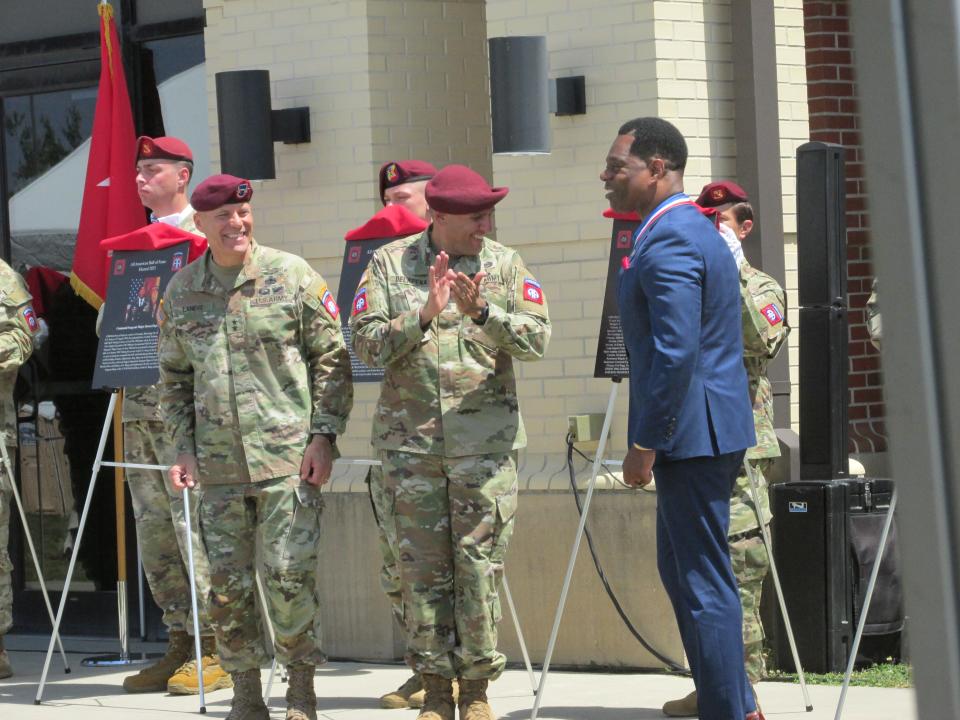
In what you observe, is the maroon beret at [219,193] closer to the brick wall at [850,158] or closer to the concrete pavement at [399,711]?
the concrete pavement at [399,711]

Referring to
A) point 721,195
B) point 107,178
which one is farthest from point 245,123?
point 721,195

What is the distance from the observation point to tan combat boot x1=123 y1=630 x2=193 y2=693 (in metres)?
7.04

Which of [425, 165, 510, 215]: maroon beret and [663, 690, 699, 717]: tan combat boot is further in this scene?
[663, 690, 699, 717]: tan combat boot

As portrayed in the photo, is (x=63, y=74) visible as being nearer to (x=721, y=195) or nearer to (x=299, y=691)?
(x=721, y=195)

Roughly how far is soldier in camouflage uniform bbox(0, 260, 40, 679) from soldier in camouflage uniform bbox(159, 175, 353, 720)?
6.47 feet

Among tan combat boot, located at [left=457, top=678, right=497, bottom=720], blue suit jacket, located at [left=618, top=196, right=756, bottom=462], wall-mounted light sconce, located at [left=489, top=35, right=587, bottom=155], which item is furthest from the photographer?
wall-mounted light sconce, located at [left=489, top=35, right=587, bottom=155]

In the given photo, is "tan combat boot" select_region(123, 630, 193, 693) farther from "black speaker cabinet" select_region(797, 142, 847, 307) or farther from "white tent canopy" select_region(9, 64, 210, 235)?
"black speaker cabinet" select_region(797, 142, 847, 307)

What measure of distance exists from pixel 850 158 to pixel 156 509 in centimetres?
397

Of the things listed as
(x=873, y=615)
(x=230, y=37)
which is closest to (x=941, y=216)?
(x=873, y=615)

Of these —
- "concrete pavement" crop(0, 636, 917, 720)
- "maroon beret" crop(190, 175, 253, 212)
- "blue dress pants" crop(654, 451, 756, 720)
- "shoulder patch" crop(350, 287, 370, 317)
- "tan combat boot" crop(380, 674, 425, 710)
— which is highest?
"maroon beret" crop(190, 175, 253, 212)

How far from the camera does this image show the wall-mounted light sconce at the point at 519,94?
6.52m

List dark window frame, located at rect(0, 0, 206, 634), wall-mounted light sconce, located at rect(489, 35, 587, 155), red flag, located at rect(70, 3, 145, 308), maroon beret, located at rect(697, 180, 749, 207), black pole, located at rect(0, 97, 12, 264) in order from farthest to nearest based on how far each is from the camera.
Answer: black pole, located at rect(0, 97, 12, 264) → dark window frame, located at rect(0, 0, 206, 634) → red flag, located at rect(70, 3, 145, 308) → wall-mounted light sconce, located at rect(489, 35, 587, 155) → maroon beret, located at rect(697, 180, 749, 207)

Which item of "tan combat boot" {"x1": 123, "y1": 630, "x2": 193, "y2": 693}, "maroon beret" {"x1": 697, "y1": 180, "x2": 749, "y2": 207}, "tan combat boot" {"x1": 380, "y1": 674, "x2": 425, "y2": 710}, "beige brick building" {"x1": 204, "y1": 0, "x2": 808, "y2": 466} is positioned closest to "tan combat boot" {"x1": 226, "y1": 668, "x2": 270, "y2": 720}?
"tan combat boot" {"x1": 380, "y1": 674, "x2": 425, "y2": 710}

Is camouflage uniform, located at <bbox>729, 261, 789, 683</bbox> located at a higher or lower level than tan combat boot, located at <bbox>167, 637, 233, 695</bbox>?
higher
